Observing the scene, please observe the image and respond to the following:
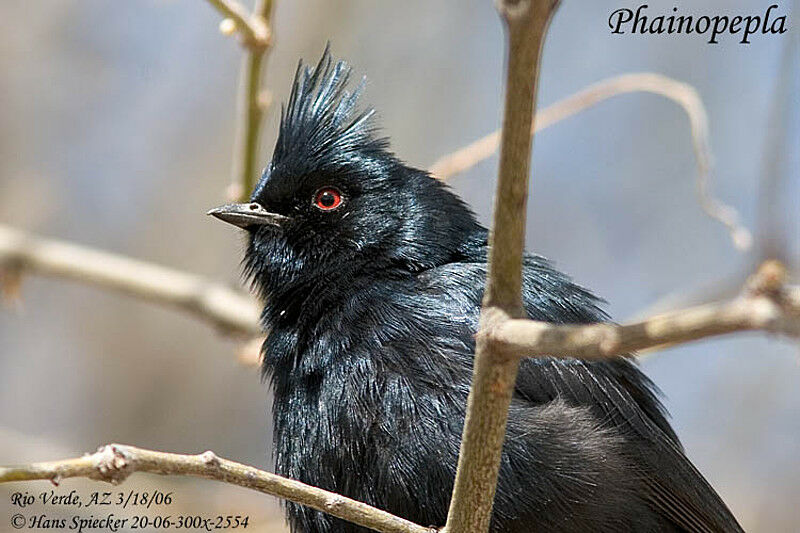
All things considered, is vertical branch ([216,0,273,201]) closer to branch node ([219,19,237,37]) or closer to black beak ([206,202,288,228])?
branch node ([219,19,237,37])

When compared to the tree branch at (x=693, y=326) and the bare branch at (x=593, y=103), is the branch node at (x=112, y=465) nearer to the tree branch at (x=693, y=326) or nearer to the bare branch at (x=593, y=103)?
the tree branch at (x=693, y=326)

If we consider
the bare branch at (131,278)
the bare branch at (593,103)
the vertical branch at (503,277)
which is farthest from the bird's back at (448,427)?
the bare branch at (131,278)

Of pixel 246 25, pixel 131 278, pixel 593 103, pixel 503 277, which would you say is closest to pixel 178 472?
pixel 503 277

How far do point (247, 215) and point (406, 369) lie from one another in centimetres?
116

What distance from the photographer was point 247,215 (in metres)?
4.25

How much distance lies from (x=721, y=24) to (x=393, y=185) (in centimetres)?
386

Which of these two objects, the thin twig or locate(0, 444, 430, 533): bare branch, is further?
the thin twig

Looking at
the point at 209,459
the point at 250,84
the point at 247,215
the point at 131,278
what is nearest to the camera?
the point at 209,459

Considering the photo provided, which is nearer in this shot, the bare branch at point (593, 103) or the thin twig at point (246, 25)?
the thin twig at point (246, 25)

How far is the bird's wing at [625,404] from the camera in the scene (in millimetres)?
3564

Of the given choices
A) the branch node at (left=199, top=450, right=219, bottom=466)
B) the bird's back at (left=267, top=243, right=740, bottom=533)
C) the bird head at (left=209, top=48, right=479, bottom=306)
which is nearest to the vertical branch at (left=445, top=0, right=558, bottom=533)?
the branch node at (left=199, top=450, right=219, bottom=466)

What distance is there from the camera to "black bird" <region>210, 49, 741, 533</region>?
131 inches

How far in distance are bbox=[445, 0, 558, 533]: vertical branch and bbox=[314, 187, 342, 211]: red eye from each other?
1.82 metres

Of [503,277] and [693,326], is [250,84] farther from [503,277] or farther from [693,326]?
[693,326]
